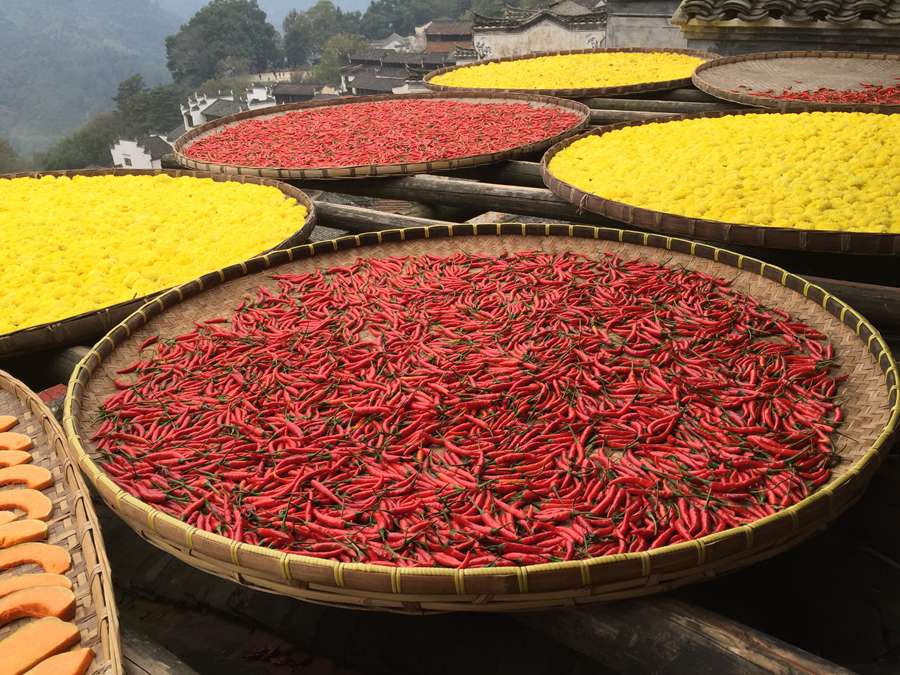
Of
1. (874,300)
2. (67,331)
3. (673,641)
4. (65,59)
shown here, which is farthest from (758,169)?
(65,59)

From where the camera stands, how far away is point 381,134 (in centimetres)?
627

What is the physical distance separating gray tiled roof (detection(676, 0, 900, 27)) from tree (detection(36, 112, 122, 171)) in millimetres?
54357

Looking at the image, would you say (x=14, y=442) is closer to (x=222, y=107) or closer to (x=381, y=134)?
(x=381, y=134)

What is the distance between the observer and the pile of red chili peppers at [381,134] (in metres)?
5.50

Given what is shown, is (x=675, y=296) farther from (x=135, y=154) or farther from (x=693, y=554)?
(x=135, y=154)

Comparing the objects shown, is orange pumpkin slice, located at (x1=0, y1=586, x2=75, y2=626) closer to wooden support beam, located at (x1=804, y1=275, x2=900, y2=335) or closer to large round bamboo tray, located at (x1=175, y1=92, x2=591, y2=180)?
wooden support beam, located at (x1=804, y1=275, x2=900, y2=335)

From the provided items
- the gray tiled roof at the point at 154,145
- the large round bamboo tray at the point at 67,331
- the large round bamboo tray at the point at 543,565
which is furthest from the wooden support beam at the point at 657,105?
the gray tiled roof at the point at 154,145

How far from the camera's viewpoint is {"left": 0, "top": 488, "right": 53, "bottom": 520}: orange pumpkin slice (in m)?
2.16

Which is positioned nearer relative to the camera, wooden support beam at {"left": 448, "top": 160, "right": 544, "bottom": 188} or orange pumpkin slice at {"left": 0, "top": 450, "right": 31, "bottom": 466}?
orange pumpkin slice at {"left": 0, "top": 450, "right": 31, "bottom": 466}

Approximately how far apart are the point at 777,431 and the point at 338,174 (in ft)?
12.0

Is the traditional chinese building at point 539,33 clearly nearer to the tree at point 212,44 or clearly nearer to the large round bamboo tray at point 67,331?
the large round bamboo tray at point 67,331

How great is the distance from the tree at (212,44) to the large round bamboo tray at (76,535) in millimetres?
71076

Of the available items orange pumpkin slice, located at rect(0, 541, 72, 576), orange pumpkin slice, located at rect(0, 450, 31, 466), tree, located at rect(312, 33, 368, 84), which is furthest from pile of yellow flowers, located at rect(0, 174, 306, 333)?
tree, located at rect(312, 33, 368, 84)

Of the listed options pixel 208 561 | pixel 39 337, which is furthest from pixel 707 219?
pixel 39 337
